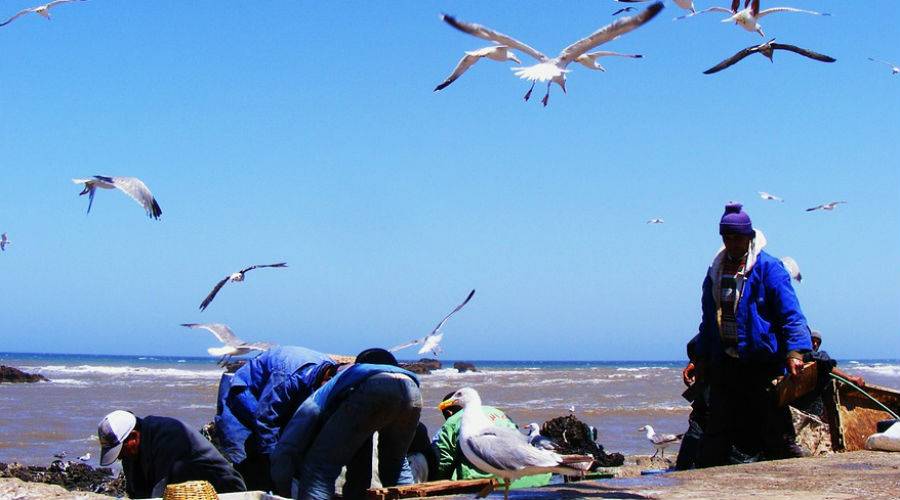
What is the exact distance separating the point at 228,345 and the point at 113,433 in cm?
295

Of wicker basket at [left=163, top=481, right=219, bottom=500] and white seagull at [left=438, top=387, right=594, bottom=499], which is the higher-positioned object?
white seagull at [left=438, top=387, right=594, bottom=499]

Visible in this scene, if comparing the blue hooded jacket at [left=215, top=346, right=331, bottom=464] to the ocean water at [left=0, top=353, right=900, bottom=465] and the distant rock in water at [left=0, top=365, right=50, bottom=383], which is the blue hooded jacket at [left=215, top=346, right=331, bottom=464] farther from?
the distant rock in water at [left=0, top=365, right=50, bottom=383]

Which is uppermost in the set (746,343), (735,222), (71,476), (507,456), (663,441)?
(735,222)

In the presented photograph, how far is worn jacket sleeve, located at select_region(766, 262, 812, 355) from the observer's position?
5160 mm

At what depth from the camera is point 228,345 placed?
7.70m

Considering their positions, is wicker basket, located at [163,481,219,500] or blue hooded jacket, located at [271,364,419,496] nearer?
wicker basket, located at [163,481,219,500]

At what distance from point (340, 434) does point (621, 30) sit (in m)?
2.92

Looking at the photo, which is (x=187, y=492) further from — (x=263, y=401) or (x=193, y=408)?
(x=193, y=408)

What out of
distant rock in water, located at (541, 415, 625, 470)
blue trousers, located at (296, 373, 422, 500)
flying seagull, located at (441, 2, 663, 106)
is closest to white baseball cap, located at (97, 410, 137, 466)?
blue trousers, located at (296, 373, 422, 500)

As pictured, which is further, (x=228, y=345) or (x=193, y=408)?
(x=193, y=408)

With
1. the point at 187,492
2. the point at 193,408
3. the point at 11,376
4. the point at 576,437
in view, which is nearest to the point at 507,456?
the point at 187,492

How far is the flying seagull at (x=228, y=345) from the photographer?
7055 mm

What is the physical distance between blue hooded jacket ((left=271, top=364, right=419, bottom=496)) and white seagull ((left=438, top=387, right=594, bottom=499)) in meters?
0.38

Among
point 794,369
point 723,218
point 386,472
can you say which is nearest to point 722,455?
point 794,369
